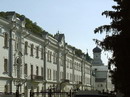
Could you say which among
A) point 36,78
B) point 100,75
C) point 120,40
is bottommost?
point 36,78

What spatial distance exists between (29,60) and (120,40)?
2977cm

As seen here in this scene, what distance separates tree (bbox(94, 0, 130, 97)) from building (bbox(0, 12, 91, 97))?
18.2m

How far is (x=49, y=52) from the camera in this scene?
60406 mm

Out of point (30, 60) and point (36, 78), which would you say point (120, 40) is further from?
point (36, 78)

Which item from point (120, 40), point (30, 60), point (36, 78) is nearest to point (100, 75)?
point (36, 78)

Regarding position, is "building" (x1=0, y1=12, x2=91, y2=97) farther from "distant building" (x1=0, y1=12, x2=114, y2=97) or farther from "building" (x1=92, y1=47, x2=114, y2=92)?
"building" (x1=92, y1=47, x2=114, y2=92)

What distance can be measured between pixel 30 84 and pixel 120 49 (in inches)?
1181

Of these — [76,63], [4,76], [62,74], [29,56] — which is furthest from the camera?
[76,63]

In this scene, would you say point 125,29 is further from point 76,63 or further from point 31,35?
point 76,63

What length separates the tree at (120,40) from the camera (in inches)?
848

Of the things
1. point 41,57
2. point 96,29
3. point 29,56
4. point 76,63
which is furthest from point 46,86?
point 96,29

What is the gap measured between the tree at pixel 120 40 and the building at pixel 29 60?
1821cm

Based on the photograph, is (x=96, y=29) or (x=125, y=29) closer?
(x=125, y=29)

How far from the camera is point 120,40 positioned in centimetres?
2169
